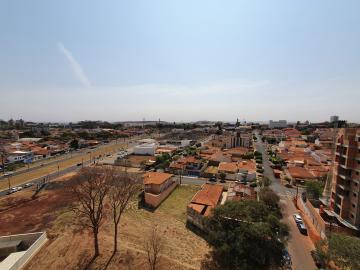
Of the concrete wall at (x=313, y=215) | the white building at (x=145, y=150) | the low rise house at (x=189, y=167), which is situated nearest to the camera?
the concrete wall at (x=313, y=215)

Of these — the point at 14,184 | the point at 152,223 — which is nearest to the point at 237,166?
the point at 152,223

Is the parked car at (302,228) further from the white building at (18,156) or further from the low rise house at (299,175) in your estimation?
the white building at (18,156)

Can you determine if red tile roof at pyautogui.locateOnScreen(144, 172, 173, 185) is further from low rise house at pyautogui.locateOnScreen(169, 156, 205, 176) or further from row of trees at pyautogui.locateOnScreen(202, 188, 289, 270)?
row of trees at pyautogui.locateOnScreen(202, 188, 289, 270)

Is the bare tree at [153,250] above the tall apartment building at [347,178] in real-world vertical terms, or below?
below

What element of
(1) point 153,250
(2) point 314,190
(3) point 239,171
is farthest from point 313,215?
(1) point 153,250

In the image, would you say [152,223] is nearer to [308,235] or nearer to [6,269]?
[6,269]

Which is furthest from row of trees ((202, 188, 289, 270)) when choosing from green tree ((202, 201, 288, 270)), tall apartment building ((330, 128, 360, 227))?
tall apartment building ((330, 128, 360, 227))

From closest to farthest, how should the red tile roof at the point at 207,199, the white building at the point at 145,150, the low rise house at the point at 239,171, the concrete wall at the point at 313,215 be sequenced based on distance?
the concrete wall at the point at 313,215, the red tile roof at the point at 207,199, the low rise house at the point at 239,171, the white building at the point at 145,150

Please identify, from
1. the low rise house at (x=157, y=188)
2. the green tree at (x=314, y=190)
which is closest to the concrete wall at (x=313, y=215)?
the green tree at (x=314, y=190)
